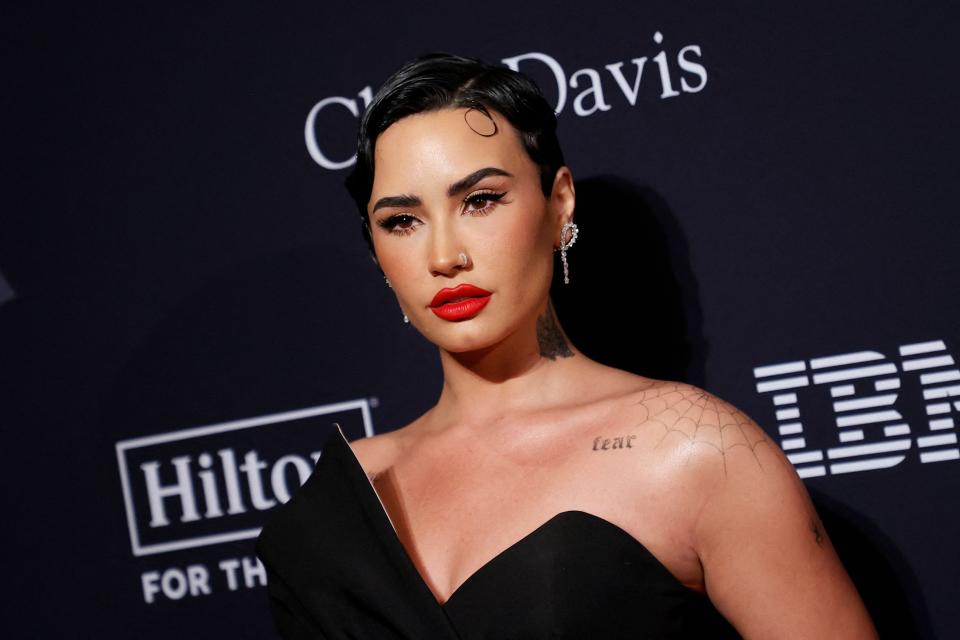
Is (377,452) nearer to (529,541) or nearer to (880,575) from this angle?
(529,541)

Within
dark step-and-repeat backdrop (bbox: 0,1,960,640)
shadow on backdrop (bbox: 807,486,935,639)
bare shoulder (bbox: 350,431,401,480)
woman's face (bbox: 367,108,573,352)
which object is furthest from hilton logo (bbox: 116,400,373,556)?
shadow on backdrop (bbox: 807,486,935,639)

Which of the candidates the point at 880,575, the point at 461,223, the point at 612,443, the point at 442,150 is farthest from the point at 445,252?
the point at 880,575

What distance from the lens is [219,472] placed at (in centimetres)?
248

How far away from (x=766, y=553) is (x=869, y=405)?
0.63 m

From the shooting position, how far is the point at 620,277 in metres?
2.22

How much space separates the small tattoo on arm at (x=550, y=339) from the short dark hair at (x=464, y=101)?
203mm

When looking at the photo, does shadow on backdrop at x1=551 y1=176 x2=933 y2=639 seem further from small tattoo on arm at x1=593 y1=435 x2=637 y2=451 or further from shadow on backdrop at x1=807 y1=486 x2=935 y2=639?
small tattoo on arm at x1=593 y1=435 x2=637 y2=451

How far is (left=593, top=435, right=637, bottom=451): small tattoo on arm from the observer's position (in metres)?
1.65

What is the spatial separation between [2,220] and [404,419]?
41.6 inches

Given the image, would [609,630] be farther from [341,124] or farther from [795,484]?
[341,124]

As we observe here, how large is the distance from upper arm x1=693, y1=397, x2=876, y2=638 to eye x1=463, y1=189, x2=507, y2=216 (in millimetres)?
462

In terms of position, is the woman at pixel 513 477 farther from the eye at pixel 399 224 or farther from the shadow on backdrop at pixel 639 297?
the shadow on backdrop at pixel 639 297

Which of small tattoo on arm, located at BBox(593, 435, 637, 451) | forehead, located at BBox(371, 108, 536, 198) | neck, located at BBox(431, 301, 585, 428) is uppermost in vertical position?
forehead, located at BBox(371, 108, 536, 198)

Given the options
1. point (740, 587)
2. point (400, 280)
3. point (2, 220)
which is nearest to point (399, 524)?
point (400, 280)
